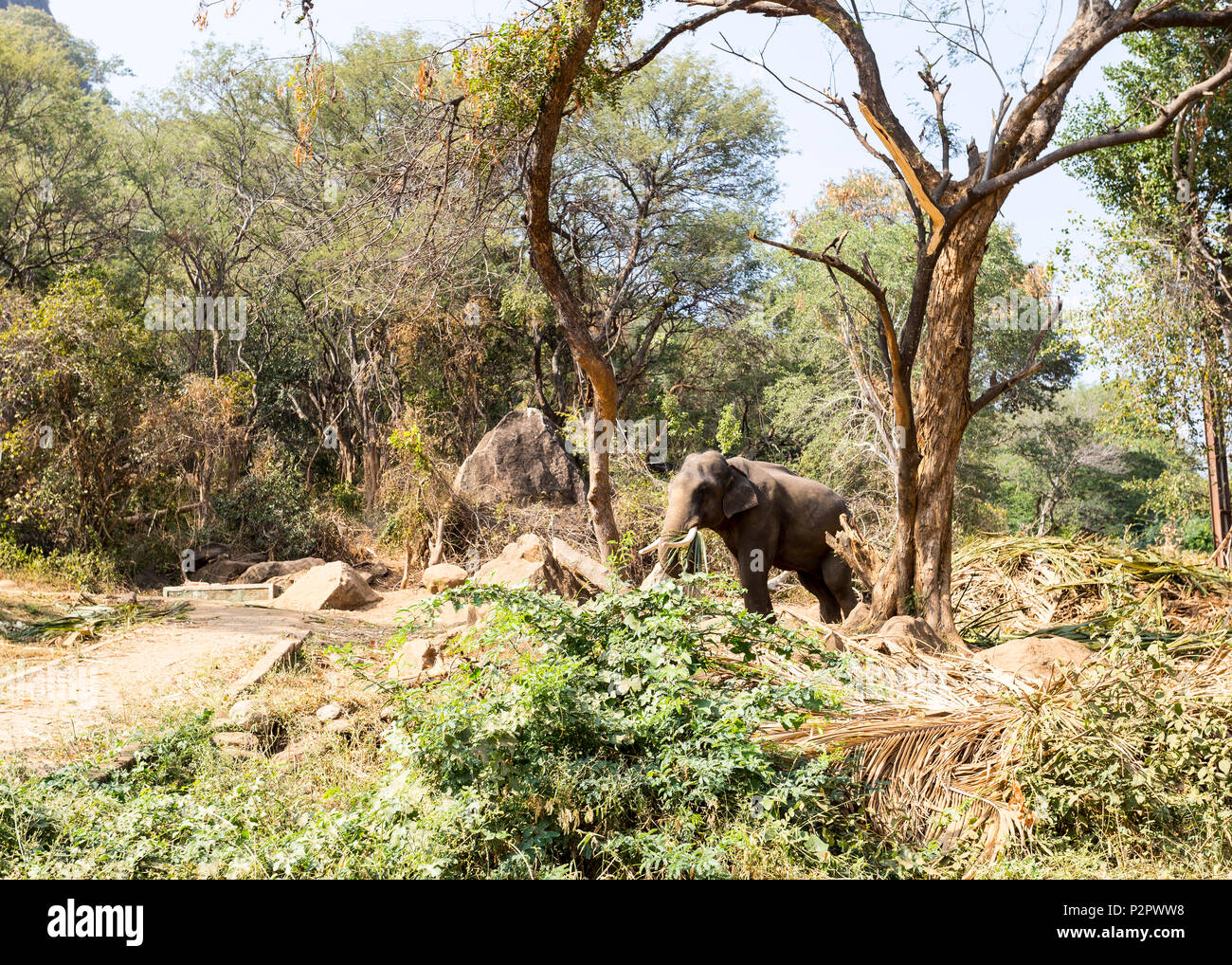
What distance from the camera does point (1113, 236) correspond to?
47.8 ft

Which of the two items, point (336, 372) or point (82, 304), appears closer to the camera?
point (82, 304)

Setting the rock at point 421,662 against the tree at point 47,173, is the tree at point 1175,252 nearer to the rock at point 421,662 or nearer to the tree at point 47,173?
the rock at point 421,662

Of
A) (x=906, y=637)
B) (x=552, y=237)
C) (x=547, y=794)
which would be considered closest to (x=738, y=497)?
(x=906, y=637)

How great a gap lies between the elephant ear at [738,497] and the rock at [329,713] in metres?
4.08

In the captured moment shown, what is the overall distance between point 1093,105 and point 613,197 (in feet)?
27.6

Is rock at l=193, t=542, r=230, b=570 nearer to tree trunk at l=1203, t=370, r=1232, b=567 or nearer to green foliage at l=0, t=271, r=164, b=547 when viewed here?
green foliage at l=0, t=271, r=164, b=547

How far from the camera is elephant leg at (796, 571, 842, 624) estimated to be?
35.1 feet

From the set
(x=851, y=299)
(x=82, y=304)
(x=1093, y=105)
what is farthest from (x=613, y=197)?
(x=82, y=304)

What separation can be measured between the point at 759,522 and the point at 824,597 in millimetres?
1448

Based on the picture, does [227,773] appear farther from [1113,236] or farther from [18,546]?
[1113,236]

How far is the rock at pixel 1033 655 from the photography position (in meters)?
6.50

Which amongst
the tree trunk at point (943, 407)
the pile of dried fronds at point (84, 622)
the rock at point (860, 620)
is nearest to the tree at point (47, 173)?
the pile of dried fronds at point (84, 622)

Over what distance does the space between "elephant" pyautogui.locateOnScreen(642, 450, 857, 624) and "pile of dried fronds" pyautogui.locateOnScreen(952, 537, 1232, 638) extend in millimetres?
1349

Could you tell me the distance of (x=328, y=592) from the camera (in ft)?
40.7
